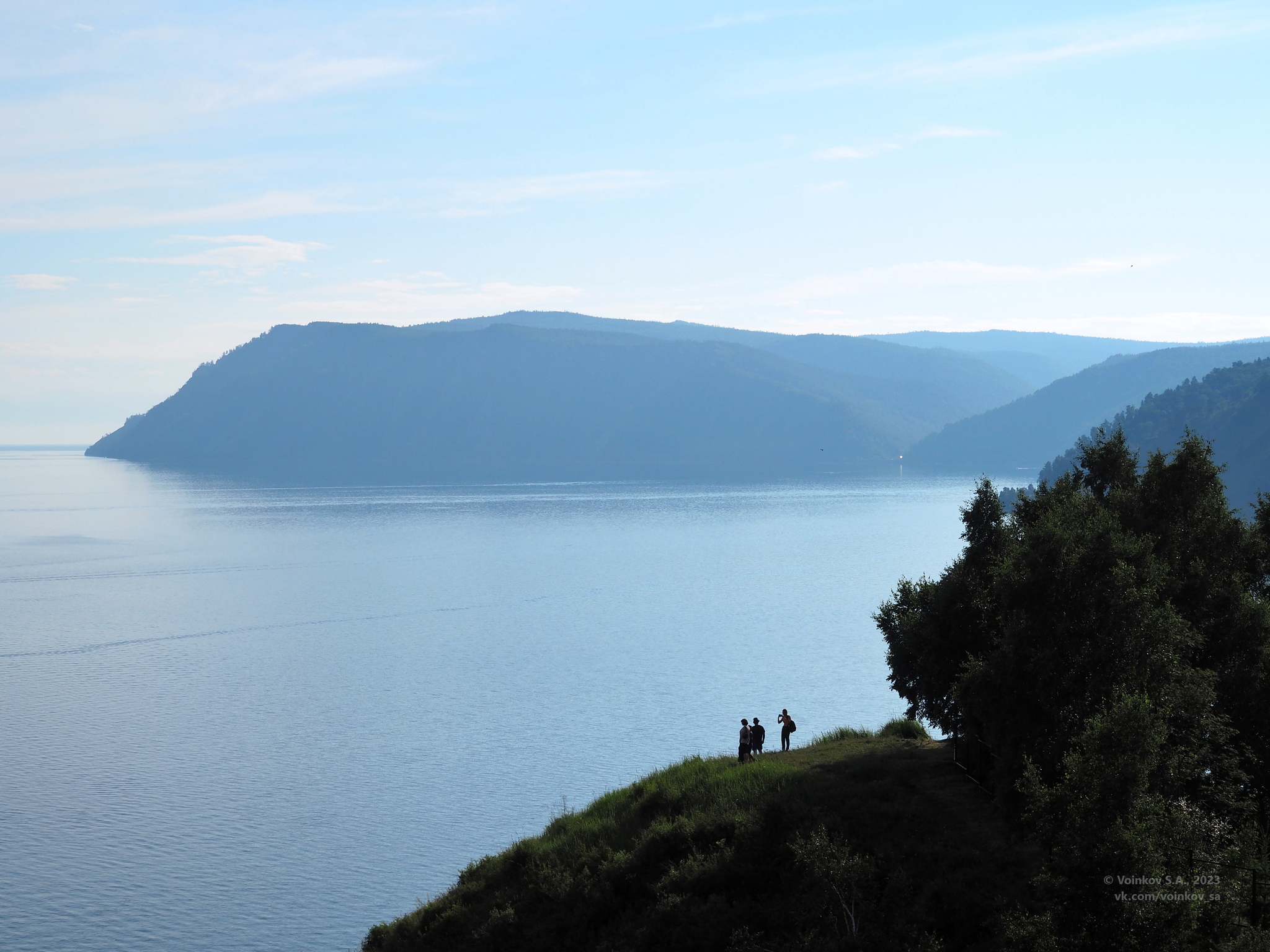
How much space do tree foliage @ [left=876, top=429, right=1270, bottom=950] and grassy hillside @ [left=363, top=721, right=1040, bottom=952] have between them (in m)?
2.44

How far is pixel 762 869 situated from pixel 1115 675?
11462 millimetres

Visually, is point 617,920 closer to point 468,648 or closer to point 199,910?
point 199,910

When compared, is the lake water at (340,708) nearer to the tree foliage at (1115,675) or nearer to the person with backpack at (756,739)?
the person with backpack at (756,739)

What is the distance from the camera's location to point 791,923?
30.5 metres

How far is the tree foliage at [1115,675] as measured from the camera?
909 inches

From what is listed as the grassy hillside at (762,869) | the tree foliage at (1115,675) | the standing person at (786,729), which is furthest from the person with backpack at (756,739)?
the tree foliage at (1115,675)

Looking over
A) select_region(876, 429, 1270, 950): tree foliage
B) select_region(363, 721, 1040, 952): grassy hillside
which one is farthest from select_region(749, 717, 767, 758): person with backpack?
select_region(876, 429, 1270, 950): tree foliage

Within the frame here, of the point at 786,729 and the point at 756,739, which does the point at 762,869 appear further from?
the point at 786,729

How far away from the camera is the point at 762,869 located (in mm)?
32281

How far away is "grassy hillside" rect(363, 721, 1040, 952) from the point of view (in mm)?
29094

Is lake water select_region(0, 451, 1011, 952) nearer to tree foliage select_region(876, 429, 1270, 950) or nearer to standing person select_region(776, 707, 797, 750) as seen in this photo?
standing person select_region(776, 707, 797, 750)

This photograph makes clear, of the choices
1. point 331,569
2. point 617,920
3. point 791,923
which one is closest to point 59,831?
point 617,920

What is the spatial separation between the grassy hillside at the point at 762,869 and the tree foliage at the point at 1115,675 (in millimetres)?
2440

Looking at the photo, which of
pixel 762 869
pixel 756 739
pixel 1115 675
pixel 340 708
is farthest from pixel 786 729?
pixel 340 708
